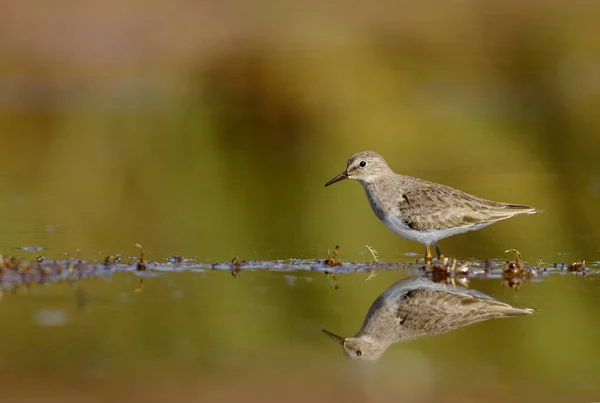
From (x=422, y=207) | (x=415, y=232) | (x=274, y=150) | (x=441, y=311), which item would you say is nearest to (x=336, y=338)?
(x=441, y=311)

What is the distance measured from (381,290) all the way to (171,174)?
10462 mm

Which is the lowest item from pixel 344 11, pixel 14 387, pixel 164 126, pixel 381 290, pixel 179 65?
pixel 14 387

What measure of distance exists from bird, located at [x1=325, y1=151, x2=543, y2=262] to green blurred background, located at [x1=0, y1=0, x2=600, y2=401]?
2.88 feet

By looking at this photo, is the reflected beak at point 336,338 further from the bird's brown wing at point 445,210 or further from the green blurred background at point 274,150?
the bird's brown wing at point 445,210

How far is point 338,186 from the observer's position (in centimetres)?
2112

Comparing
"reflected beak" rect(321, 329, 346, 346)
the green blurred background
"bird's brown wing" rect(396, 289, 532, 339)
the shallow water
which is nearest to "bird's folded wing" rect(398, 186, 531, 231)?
the shallow water

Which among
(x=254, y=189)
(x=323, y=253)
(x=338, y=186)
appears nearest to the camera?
(x=323, y=253)

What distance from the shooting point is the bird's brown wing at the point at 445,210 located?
13.1 metres

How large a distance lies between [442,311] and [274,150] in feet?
49.5

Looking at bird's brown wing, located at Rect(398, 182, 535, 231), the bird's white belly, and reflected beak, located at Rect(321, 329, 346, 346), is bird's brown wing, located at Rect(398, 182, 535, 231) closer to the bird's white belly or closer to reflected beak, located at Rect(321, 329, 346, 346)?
the bird's white belly

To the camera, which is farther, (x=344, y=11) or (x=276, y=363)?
(x=344, y=11)

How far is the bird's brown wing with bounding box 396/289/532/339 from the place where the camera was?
10.0 meters

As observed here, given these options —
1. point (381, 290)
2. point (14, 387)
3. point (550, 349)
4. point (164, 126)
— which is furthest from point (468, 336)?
point (164, 126)

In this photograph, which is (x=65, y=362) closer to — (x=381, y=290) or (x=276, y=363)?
(x=276, y=363)
